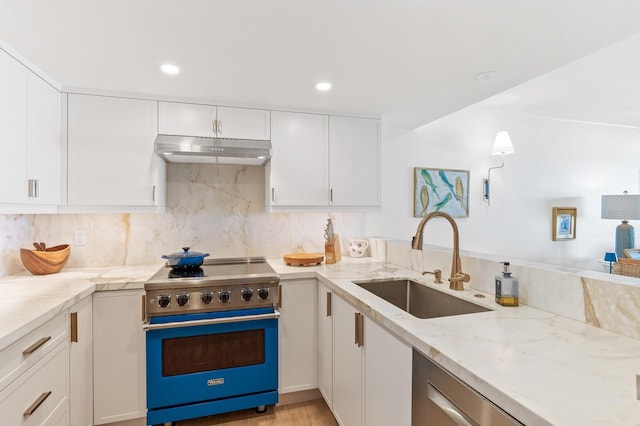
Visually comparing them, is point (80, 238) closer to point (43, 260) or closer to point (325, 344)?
point (43, 260)

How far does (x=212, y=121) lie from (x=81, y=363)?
1.67m

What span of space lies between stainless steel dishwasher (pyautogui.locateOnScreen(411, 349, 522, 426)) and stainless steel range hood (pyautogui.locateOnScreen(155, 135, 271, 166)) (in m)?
1.65

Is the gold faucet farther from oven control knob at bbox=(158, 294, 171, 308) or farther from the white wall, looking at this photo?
oven control knob at bbox=(158, 294, 171, 308)

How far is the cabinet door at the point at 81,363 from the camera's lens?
66.1 inches

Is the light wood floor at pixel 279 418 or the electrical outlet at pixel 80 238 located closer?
the light wood floor at pixel 279 418

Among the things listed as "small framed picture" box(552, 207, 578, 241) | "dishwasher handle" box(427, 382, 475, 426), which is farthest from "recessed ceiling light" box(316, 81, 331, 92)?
"small framed picture" box(552, 207, 578, 241)

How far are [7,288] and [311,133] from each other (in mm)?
2095

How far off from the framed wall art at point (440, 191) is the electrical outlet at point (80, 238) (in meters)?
2.83

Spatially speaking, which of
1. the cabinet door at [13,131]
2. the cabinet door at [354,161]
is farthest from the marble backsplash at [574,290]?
the cabinet door at [13,131]

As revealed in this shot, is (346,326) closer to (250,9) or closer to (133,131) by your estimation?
(250,9)

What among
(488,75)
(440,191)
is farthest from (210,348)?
(440,191)

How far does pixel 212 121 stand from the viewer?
7.67 ft

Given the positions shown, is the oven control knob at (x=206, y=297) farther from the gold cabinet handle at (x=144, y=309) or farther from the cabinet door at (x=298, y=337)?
the cabinet door at (x=298, y=337)

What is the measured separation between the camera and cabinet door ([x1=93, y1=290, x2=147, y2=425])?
6.23 feet
